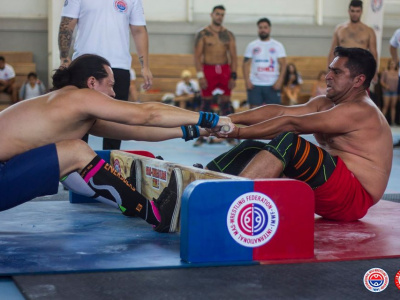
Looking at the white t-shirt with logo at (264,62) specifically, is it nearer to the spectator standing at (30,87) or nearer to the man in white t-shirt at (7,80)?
the spectator standing at (30,87)

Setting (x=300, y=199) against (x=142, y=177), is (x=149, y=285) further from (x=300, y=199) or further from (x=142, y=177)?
(x=142, y=177)

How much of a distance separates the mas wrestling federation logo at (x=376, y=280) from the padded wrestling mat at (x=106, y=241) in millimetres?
271

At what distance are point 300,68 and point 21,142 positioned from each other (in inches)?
578

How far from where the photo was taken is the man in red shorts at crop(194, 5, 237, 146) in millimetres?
10242

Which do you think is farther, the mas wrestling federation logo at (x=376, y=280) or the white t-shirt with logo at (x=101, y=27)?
the white t-shirt with logo at (x=101, y=27)

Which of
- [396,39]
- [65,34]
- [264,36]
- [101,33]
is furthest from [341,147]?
[264,36]

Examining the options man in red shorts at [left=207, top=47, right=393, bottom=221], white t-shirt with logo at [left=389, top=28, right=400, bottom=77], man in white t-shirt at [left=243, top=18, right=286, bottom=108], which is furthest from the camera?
man in white t-shirt at [left=243, top=18, right=286, bottom=108]

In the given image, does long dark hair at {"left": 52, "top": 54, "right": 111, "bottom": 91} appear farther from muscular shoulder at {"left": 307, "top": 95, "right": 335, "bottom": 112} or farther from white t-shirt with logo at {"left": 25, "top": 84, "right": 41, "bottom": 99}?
white t-shirt with logo at {"left": 25, "top": 84, "right": 41, "bottom": 99}

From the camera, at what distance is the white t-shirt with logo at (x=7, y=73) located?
50.9 ft

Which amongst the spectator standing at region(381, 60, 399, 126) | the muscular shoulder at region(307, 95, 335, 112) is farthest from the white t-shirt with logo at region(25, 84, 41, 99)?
the muscular shoulder at region(307, 95, 335, 112)

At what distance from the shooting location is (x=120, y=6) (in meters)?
5.78

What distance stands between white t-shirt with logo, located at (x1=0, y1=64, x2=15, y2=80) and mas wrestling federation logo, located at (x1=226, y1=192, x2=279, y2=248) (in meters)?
13.3

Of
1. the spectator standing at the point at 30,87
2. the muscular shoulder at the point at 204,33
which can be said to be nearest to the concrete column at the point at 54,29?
the spectator standing at the point at 30,87

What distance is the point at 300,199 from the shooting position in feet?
10.4
